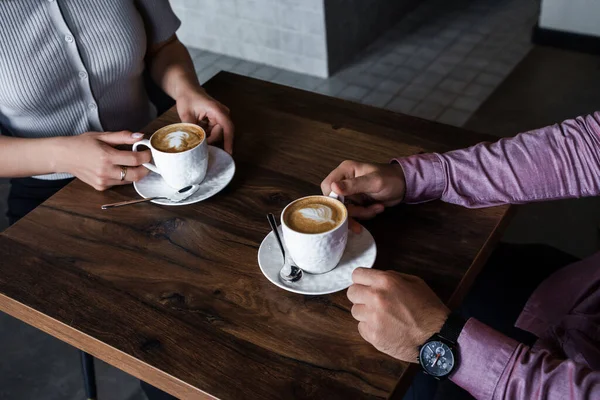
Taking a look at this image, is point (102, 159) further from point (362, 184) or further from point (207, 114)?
point (362, 184)

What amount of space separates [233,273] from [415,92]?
7.31ft

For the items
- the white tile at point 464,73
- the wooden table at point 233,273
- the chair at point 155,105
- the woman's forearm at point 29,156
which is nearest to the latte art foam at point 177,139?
the wooden table at point 233,273

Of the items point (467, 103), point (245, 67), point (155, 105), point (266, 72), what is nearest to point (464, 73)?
point (467, 103)

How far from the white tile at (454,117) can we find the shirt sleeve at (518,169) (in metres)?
1.63

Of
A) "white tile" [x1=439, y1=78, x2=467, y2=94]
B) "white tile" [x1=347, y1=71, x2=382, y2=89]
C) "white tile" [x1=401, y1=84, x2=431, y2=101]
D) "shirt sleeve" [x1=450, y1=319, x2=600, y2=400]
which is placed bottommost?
"white tile" [x1=439, y1=78, x2=467, y2=94]

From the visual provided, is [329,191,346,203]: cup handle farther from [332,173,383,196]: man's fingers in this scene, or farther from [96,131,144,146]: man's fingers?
[96,131,144,146]: man's fingers

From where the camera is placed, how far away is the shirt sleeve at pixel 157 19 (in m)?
1.62

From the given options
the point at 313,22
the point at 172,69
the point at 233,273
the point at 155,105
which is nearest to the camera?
the point at 233,273

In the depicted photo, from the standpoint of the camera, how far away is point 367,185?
3.85 ft

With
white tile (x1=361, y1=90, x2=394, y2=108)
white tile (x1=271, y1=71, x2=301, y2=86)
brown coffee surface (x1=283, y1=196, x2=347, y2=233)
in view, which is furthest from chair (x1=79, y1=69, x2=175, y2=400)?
white tile (x1=271, y1=71, x2=301, y2=86)

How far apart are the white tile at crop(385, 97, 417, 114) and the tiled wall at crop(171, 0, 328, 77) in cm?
41

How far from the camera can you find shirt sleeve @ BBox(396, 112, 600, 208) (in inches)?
47.9

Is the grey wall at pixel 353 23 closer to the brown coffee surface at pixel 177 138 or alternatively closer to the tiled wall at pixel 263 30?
the tiled wall at pixel 263 30

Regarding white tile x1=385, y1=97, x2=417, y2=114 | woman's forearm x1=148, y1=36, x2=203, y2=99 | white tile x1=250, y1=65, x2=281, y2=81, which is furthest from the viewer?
white tile x1=250, y1=65, x2=281, y2=81
